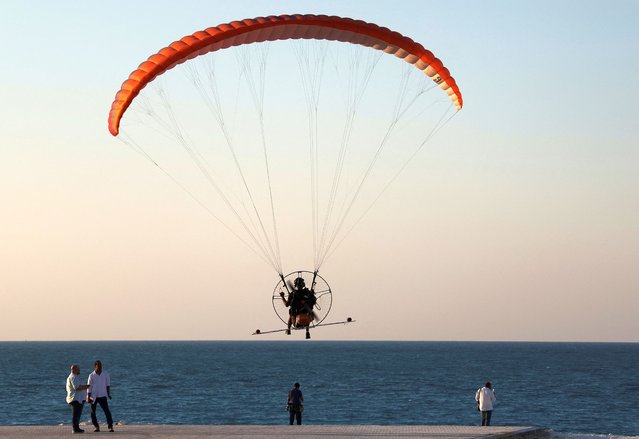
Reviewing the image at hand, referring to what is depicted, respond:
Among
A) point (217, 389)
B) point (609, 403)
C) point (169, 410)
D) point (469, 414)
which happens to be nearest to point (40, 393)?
point (217, 389)

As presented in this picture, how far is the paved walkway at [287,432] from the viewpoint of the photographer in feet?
70.0

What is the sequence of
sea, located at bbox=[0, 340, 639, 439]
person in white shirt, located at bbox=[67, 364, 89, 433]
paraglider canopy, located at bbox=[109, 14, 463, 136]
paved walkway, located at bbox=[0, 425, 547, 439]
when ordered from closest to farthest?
paved walkway, located at bbox=[0, 425, 547, 439] < person in white shirt, located at bbox=[67, 364, 89, 433] < paraglider canopy, located at bbox=[109, 14, 463, 136] < sea, located at bbox=[0, 340, 639, 439]

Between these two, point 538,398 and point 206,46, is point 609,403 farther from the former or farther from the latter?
point 206,46

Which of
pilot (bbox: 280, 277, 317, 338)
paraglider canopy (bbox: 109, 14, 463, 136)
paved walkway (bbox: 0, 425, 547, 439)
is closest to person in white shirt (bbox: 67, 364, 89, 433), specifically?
paved walkway (bbox: 0, 425, 547, 439)

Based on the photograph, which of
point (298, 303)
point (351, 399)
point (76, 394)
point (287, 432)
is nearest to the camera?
point (76, 394)

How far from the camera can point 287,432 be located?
2206 centimetres

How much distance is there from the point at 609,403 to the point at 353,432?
2142 inches

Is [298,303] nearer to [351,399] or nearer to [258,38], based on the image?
[258,38]

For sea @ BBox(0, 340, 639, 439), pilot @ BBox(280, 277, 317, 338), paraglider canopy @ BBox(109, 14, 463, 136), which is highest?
paraglider canopy @ BBox(109, 14, 463, 136)

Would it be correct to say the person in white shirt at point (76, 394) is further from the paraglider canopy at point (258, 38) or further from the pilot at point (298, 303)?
the paraglider canopy at point (258, 38)

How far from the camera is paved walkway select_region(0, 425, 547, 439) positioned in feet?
70.0

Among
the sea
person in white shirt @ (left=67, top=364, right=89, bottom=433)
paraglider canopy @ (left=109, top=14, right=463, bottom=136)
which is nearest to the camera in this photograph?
person in white shirt @ (left=67, top=364, right=89, bottom=433)

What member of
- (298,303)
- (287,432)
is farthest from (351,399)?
(287,432)

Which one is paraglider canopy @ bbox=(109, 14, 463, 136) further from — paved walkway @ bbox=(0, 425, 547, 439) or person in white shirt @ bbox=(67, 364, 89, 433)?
paved walkway @ bbox=(0, 425, 547, 439)
